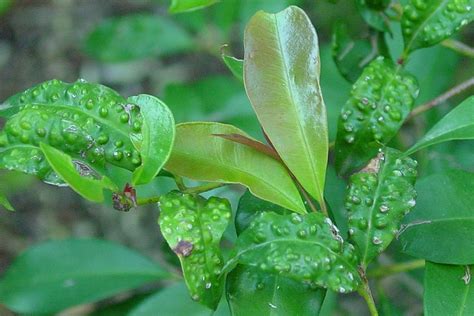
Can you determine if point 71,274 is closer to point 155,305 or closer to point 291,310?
point 155,305

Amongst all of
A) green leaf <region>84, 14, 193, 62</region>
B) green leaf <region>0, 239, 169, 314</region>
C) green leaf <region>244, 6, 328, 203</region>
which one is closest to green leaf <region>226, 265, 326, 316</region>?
green leaf <region>244, 6, 328, 203</region>

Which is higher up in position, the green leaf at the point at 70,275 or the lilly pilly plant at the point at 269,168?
the lilly pilly plant at the point at 269,168

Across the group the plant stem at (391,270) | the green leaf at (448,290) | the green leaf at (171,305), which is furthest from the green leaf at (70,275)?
the green leaf at (448,290)

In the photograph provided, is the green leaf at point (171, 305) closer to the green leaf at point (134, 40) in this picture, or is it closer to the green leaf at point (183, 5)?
the green leaf at point (183, 5)

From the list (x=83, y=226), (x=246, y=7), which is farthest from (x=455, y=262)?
(x=83, y=226)

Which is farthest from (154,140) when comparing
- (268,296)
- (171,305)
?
(171,305)

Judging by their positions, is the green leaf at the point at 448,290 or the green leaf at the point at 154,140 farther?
the green leaf at the point at 448,290
